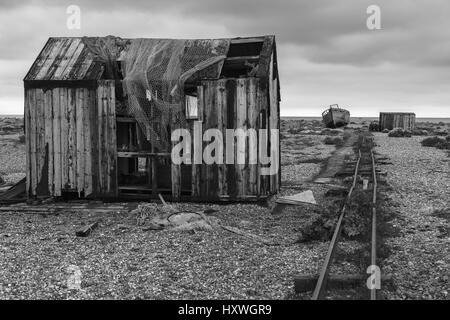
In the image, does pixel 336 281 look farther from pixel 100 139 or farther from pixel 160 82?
pixel 100 139

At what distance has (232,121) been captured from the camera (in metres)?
13.1

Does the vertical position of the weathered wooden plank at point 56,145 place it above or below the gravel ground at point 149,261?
above

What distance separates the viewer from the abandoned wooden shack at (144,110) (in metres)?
13.1

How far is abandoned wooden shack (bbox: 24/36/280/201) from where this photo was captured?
43.1 ft

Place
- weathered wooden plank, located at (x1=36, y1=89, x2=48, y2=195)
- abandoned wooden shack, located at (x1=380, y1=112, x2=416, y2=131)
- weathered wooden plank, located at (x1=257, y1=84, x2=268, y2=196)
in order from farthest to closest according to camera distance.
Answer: abandoned wooden shack, located at (x1=380, y1=112, x2=416, y2=131) → weathered wooden plank, located at (x1=36, y1=89, x2=48, y2=195) → weathered wooden plank, located at (x1=257, y1=84, x2=268, y2=196)

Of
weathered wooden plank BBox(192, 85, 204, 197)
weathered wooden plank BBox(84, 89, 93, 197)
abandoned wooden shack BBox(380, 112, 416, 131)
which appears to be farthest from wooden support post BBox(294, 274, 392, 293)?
abandoned wooden shack BBox(380, 112, 416, 131)

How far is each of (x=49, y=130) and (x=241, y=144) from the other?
510cm

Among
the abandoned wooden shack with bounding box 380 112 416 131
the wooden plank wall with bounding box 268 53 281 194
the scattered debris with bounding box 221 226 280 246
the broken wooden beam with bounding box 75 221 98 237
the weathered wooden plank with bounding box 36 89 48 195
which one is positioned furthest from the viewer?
the abandoned wooden shack with bounding box 380 112 416 131

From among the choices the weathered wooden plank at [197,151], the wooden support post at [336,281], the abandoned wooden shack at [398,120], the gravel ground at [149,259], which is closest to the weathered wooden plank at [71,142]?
the gravel ground at [149,259]

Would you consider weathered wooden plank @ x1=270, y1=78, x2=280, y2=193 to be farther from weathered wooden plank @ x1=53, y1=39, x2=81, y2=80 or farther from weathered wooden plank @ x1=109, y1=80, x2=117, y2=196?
weathered wooden plank @ x1=53, y1=39, x2=81, y2=80

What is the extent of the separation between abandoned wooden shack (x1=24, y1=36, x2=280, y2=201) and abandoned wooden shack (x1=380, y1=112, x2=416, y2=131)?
4803cm

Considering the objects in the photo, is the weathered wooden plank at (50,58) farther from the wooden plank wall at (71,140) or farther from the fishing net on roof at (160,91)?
the fishing net on roof at (160,91)

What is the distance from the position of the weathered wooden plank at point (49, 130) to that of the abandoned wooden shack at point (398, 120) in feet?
167
